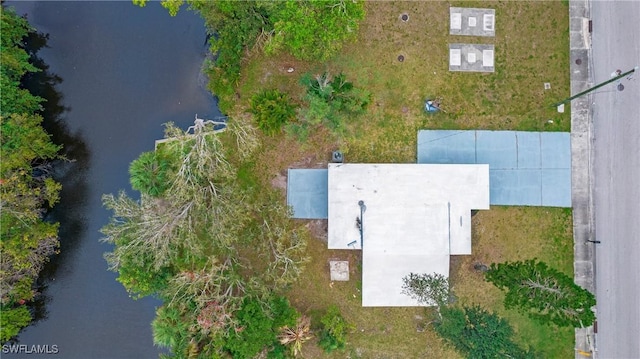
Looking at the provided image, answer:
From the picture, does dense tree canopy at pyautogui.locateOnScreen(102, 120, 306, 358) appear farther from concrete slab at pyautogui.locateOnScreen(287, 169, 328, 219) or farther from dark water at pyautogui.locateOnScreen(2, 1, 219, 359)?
dark water at pyautogui.locateOnScreen(2, 1, 219, 359)

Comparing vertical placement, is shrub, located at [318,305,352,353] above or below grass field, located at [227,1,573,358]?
below

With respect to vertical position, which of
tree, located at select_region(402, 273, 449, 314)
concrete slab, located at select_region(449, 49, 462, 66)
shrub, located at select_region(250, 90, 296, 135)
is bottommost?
tree, located at select_region(402, 273, 449, 314)

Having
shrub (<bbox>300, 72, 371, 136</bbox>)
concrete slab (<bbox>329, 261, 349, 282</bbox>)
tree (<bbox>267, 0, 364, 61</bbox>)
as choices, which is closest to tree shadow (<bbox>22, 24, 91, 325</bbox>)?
tree (<bbox>267, 0, 364, 61</bbox>)

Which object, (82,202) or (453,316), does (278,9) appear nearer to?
(82,202)

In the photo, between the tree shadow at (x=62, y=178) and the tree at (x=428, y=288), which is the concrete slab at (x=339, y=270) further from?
the tree shadow at (x=62, y=178)

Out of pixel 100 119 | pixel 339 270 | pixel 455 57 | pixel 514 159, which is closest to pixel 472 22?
pixel 455 57

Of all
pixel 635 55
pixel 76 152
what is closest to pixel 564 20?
pixel 635 55

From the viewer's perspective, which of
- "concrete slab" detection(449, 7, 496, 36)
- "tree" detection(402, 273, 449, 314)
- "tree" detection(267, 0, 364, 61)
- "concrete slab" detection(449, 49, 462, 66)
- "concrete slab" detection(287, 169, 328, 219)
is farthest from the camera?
"concrete slab" detection(449, 7, 496, 36)
